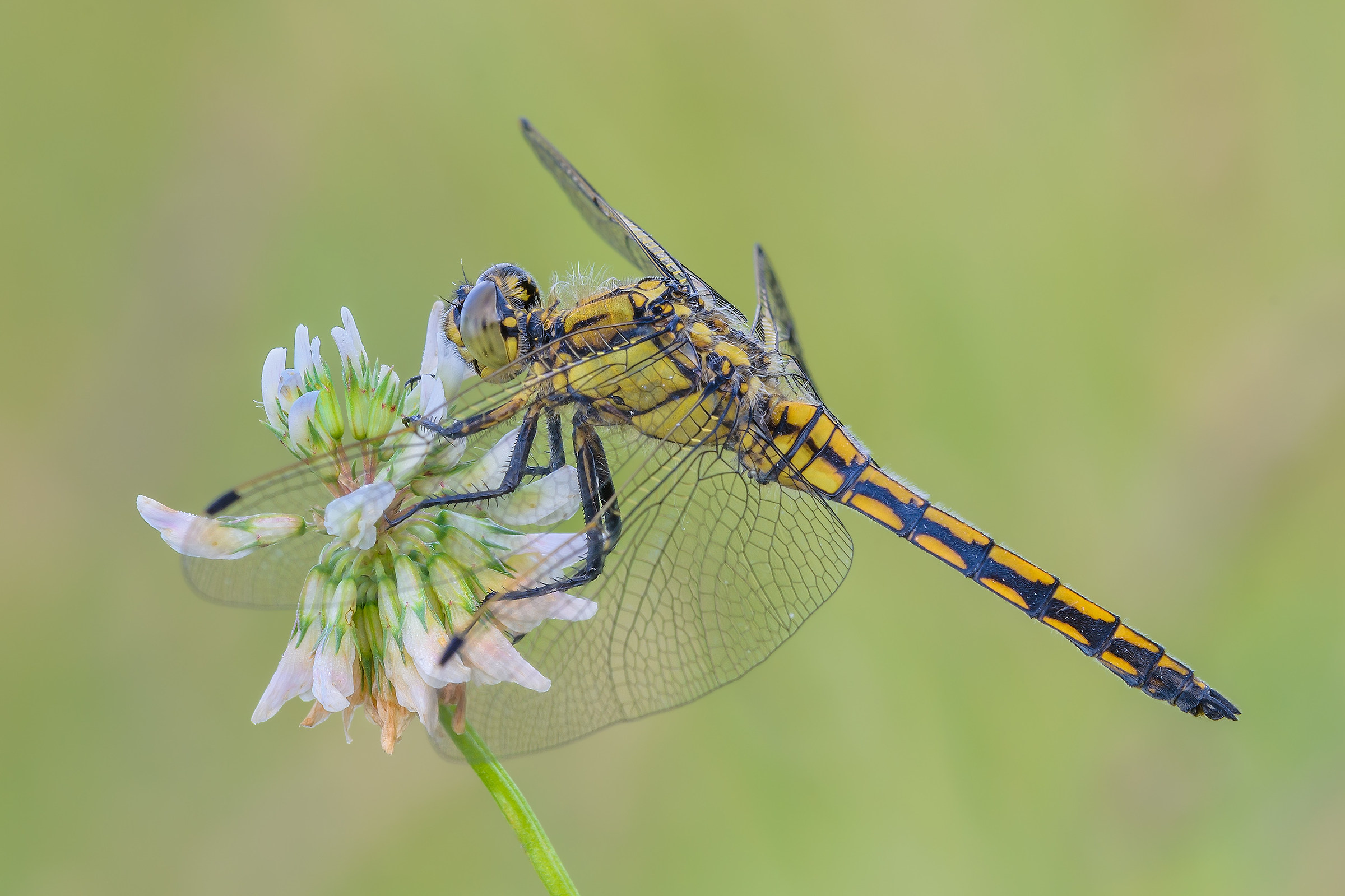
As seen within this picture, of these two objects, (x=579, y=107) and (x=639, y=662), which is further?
(x=579, y=107)

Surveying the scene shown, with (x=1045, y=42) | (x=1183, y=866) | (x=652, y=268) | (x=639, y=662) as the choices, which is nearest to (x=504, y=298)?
(x=652, y=268)

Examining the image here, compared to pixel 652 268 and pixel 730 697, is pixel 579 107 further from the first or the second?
pixel 730 697

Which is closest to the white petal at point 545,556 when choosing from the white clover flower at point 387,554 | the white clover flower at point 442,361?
the white clover flower at point 387,554

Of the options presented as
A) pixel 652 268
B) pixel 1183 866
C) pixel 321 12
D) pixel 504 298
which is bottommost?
pixel 1183 866

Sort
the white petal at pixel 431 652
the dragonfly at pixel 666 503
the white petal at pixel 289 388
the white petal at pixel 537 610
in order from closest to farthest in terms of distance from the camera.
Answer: the white petal at pixel 431 652 < the white petal at pixel 537 610 < the white petal at pixel 289 388 < the dragonfly at pixel 666 503

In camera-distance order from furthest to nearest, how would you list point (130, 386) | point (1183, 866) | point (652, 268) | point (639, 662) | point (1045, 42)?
point (1045, 42)
point (130, 386)
point (1183, 866)
point (652, 268)
point (639, 662)

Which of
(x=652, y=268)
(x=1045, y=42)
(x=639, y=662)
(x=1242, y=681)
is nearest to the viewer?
(x=639, y=662)

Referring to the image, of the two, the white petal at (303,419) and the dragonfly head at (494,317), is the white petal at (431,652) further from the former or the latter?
the dragonfly head at (494,317)

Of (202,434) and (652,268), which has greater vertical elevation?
(652,268)
